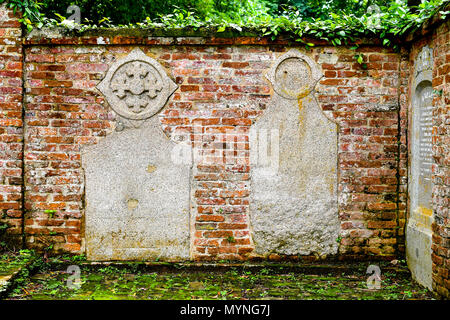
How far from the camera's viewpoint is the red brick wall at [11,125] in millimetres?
4156

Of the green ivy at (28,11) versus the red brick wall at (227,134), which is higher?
the green ivy at (28,11)

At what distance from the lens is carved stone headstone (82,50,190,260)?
13.9 ft

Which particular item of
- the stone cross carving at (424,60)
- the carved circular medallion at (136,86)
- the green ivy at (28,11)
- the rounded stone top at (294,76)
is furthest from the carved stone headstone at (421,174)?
the green ivy at (28,11)

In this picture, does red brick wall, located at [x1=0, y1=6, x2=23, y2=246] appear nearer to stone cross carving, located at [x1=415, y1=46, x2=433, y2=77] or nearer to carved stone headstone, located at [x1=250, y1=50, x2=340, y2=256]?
carved stone headstone, located at [x1=250, y1=50, x2=340, y2=256]

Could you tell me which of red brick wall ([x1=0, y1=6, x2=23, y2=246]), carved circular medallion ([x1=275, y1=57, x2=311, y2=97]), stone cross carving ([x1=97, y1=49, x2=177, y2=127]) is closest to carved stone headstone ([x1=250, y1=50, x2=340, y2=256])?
carved circular medallion ([x1=275, y1=57, x2=311, y2=97])

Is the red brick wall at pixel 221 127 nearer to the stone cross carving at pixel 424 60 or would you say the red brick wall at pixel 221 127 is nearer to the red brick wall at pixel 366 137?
the red brick wall at pixel 366 137

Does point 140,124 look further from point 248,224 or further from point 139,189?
point 248,224

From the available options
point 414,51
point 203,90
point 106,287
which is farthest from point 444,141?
point 106,287

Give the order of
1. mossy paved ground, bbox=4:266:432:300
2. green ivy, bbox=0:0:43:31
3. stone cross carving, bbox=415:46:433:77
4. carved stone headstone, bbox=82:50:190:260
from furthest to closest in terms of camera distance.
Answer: carved stone headstone, bbox=82:50:190:260, green ivy, bbox=0:0:43:31, stone cross carving, bbox=415:46:433:77, mossy paved ground, bbox=4:266:432:300

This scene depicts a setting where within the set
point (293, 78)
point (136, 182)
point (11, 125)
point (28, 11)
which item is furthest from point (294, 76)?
point (11, 125)

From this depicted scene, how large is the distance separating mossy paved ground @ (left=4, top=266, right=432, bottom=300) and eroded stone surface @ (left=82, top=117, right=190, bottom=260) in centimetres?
36

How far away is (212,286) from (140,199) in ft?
3.99

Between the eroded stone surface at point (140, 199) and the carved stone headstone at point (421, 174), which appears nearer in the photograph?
the carved stone headstone at point (421, 174)

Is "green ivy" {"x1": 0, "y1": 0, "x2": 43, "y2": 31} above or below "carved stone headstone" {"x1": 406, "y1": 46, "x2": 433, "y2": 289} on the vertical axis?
above
